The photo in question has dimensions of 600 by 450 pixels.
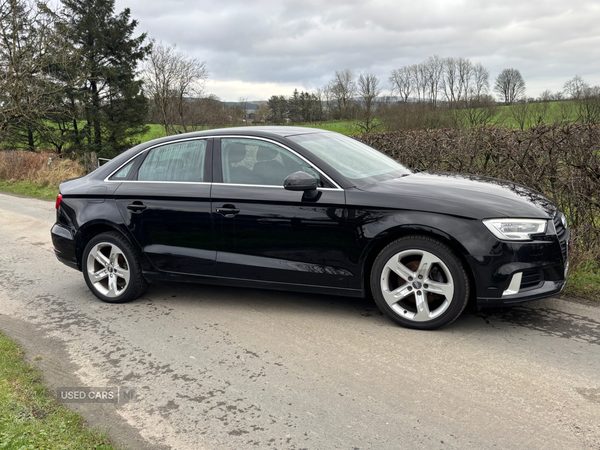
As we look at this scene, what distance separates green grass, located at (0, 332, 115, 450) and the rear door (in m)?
1.65

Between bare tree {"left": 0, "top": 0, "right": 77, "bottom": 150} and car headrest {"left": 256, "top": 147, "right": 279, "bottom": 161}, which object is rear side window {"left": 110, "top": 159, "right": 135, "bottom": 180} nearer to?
car headrest {"left": 256, "top": 147, "right": 279, "bottom": 161}

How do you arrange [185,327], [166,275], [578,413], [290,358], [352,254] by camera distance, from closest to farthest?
[578,413]
[290,358]
[352,254]
[185,327]
[166,275]

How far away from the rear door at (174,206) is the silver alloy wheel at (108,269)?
0.36 meters

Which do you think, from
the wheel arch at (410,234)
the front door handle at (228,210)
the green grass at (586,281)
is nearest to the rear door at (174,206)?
the front door handle at (228,210)

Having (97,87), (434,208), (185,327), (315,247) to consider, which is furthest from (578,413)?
(97,87)

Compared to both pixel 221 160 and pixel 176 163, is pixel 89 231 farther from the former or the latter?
pixel 221 160

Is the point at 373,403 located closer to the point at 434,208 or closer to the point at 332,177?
the point at 434,208

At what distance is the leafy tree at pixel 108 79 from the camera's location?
4062 centimetres

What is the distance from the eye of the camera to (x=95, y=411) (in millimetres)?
3158

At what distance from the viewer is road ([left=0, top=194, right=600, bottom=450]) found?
2.82m

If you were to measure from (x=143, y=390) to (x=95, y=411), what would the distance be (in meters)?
0.34

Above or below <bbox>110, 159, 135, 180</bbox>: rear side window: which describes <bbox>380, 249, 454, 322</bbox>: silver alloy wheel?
below

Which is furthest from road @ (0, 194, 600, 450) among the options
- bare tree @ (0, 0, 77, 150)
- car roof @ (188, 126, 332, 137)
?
bare tree @ (0, 0, 77, 150)

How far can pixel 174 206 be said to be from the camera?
490cm
